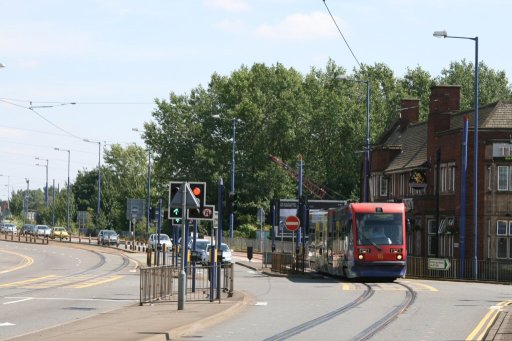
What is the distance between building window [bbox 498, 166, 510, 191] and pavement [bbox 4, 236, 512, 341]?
2885 cm

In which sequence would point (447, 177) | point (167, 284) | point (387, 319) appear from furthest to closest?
1. point (447, 177)
2. point (167, 284)
3. point (387, 319)

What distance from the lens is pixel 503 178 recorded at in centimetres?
5756

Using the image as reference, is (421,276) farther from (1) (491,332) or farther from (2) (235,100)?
(2) (235,100)

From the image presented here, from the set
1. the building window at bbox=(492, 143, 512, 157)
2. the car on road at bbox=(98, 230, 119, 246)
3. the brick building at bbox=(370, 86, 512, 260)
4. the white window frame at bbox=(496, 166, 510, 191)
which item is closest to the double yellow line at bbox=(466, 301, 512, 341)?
the brick building at bbox=(370, 86, 512, 260)

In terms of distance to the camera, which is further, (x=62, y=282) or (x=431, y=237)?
(x=431, y=237)

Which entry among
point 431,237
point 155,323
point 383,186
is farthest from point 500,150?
point 155,323

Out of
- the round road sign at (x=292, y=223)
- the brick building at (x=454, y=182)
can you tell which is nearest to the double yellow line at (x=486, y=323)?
the round road sign at (x=292, y=223)

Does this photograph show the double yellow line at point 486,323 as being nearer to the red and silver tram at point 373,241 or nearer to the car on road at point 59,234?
the red and silver tram at point 373,241

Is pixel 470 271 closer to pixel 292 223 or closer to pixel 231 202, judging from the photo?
pixel 292 223

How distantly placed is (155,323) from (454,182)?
39.6 metres

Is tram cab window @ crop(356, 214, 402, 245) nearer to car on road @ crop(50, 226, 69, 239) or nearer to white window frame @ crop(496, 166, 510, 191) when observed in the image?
white window frame @ crop(496, 166, 510, 191)

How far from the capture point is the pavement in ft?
63.3

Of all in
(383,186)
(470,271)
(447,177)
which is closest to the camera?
(470,271)

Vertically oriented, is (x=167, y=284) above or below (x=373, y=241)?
below
